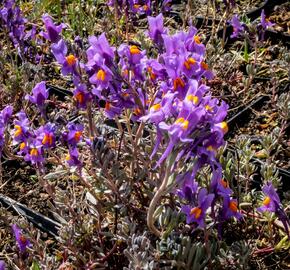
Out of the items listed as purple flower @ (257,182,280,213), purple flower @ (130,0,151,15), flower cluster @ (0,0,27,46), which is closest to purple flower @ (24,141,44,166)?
purple flower @ (257,182,280,213)

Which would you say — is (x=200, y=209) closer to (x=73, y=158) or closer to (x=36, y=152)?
(x=73, y=158)

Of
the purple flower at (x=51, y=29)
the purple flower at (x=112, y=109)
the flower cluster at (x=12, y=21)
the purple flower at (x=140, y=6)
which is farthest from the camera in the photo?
the purple flower at (x=140, y=6)

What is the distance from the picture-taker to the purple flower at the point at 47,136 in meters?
2.18

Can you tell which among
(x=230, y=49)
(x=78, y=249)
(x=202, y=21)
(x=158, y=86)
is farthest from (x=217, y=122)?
(x=202, y=21)

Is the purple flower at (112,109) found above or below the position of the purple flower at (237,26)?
above

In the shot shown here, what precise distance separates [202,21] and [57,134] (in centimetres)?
286

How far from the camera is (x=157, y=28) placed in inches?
83.4

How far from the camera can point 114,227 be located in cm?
234

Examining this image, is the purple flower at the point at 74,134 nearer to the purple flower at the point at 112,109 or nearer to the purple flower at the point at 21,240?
the purple flower at the point at 112,109

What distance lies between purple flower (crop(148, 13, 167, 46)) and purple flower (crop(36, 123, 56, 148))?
505 mm

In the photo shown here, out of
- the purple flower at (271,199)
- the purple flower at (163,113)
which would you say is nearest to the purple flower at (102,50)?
the purple flower at (163,113)

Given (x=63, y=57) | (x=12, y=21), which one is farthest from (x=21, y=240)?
(x=12, y=21)

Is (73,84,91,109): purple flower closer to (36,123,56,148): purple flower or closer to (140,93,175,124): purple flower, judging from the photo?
(36,123,56,148): purple flower

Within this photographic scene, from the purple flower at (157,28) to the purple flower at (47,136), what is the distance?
51 centimetres
